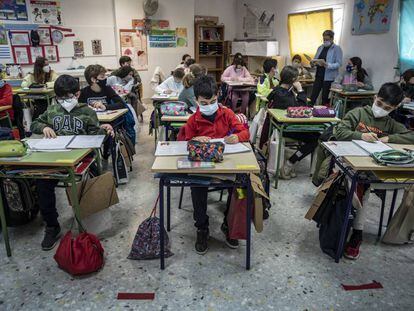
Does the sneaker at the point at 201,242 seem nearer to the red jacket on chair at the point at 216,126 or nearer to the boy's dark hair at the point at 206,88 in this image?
the red jacket on chair at the point at 216,126

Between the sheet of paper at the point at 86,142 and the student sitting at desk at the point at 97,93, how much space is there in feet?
3.85

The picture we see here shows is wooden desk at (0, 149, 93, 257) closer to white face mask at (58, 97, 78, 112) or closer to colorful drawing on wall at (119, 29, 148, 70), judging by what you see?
white face mask at (58, 97, 78, 112)

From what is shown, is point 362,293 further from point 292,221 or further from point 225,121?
point 225,121

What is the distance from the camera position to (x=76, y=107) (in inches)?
103

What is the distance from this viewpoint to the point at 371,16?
5590 mm

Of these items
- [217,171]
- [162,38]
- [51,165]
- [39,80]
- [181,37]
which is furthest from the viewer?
[181,37]

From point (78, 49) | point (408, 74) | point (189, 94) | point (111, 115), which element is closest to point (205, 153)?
point (111, 115)

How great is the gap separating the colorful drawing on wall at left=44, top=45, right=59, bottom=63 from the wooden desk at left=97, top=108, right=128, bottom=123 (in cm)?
465

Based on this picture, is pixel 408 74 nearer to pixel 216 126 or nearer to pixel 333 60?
pixel 333 60

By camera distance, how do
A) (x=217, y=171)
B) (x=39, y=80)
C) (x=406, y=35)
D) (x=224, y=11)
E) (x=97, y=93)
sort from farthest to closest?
(x=224, y=11)
(x=39, y=80)
(x=406, y=35)
(x=97, y=93)
(x=217, y=171)

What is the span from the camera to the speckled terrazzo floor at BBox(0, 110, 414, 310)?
1.92 metres

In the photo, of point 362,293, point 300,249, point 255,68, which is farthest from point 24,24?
point 362,293

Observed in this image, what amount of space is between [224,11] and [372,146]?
8.11 metres

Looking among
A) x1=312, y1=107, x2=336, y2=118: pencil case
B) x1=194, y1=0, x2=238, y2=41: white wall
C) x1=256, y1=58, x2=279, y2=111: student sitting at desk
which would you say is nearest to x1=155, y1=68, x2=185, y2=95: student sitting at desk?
x1=256, y1=58, x2=279, y2=111: student sitting at desk
